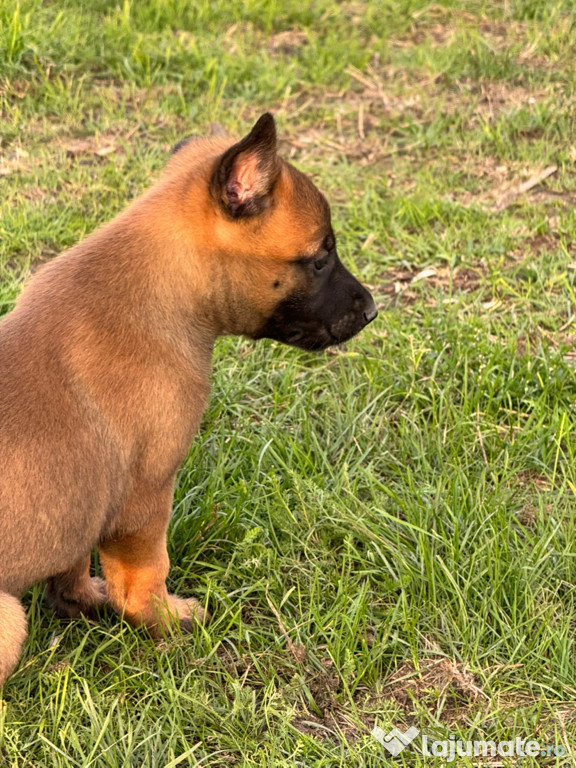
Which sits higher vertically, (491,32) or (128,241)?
(128,241)

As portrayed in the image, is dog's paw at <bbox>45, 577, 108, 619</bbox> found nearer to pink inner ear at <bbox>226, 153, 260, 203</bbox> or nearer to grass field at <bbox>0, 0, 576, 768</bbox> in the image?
grass field at <bbox>0, 0, 576, 768</bbox>

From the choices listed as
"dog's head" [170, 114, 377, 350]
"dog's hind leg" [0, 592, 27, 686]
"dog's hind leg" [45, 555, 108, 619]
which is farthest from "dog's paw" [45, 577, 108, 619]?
"dog's head" [170, 114, 377, 350]

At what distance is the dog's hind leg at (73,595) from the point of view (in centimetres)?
405

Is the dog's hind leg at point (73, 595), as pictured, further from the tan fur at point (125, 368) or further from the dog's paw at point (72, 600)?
the tan fur at point (125, 368)

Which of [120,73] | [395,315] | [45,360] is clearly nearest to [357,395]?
[395,315]

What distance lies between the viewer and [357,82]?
27.7ft

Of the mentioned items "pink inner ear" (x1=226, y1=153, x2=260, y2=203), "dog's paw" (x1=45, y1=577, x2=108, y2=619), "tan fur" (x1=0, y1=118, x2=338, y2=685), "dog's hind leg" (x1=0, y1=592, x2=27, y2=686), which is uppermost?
"pink inner ear" (x1=226, y1=153, x2=260, y2=203)

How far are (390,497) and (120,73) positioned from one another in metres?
4.79

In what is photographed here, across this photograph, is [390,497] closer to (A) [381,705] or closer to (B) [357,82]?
(A) [381,705]

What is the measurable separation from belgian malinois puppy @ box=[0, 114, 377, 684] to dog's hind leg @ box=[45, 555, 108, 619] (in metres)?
0.15

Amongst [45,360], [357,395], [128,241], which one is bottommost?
[357,395]

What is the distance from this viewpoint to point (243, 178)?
11.6 feet

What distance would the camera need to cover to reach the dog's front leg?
3711 millimetres

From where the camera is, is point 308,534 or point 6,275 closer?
point 308,534
